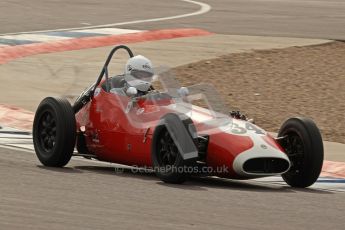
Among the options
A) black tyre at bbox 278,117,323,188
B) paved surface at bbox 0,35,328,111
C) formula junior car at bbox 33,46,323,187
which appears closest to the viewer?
formula junior car at bbox 33,46,323,187

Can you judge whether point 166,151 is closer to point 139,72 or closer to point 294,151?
point 294,151

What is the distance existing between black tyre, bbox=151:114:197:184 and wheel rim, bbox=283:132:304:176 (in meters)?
1.17

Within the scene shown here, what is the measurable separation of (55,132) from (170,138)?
178 centimetres

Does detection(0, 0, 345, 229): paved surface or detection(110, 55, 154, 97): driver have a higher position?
detection(110, 55, 154, 97): driver

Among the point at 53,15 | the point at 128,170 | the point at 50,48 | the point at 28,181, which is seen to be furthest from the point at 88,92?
the point at 53,15

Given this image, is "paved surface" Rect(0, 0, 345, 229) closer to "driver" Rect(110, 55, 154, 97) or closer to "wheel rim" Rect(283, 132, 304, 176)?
"wheel rim" Rect(283, 132, 304, 176)

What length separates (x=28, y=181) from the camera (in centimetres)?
1126

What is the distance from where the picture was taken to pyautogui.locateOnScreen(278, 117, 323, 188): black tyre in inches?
462

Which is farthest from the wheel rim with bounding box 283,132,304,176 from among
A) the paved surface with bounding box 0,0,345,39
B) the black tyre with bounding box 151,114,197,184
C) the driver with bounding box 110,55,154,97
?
the paved surface with bounding box 0,0,345,39

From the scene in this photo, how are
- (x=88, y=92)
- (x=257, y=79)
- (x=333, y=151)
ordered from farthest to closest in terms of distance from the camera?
(x=257, y=79), (x=333, y=151), (x=88, y=92)

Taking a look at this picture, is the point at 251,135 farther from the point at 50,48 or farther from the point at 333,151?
the point at 50,48

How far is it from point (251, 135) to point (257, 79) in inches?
368

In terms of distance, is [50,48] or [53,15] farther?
[53,15]

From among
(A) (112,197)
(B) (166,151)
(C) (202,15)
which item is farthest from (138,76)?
(C) (202,15)
